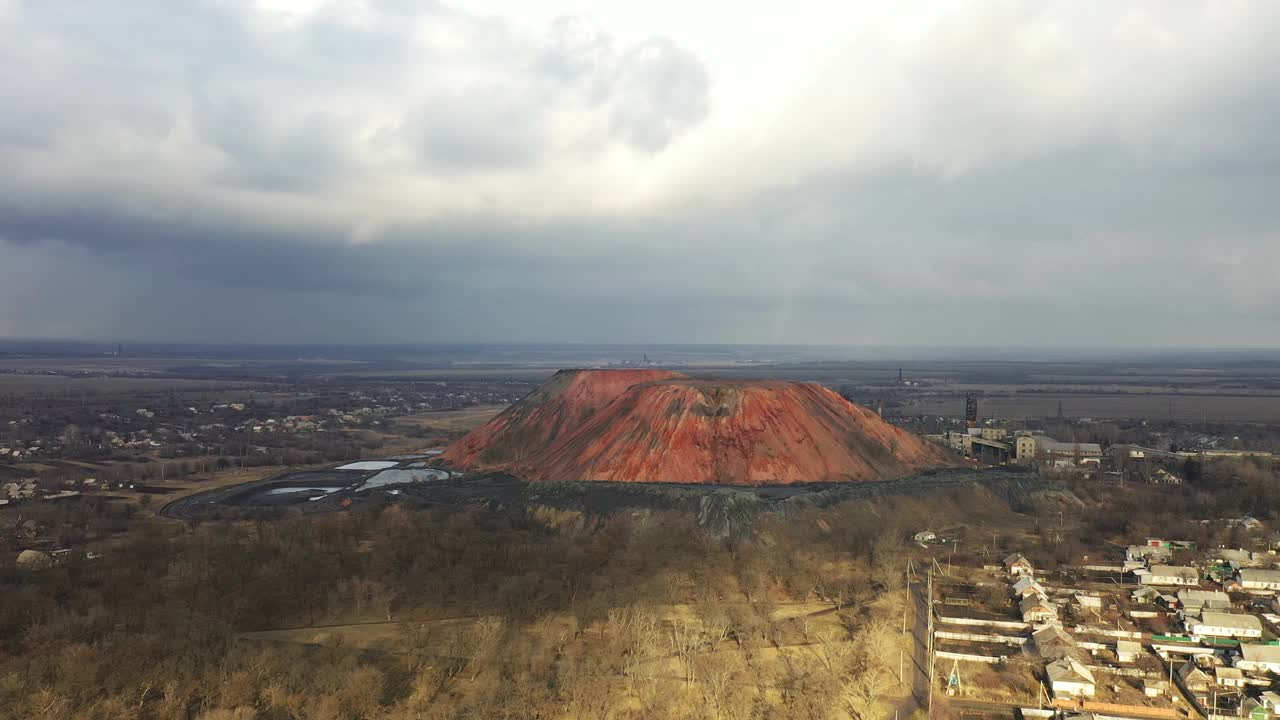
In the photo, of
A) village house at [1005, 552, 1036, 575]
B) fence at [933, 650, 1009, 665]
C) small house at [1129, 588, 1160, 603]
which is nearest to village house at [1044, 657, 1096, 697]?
fence at [933, 650, 1009, 665]

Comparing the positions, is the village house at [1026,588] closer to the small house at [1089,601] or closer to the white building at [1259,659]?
the small house at [1089,601]

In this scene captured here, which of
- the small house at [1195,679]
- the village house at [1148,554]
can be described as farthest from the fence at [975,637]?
the village house at [1148,554]

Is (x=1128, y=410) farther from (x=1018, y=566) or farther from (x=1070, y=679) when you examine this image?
(x=1070, y=679)

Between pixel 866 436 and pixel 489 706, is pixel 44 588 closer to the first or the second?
pixel 489 706

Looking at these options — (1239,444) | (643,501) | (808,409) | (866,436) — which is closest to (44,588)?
(643,501)

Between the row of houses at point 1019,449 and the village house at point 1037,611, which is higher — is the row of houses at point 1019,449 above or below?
above

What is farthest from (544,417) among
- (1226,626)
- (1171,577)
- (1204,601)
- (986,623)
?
(1226,626)

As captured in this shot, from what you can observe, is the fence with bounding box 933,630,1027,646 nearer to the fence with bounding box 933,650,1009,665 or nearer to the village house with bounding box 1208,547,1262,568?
the fence with bounding box 933,650,1009,665
